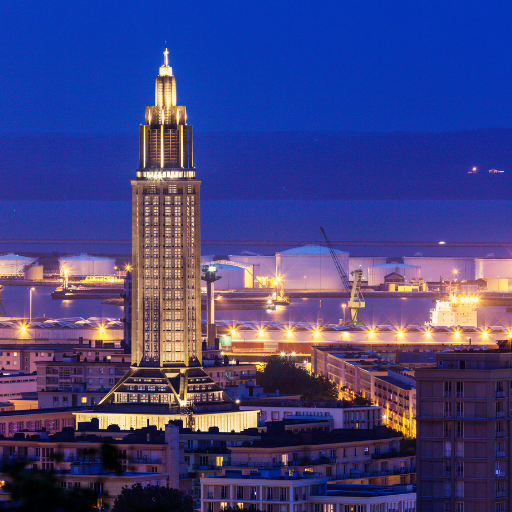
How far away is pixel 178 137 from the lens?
42688mm

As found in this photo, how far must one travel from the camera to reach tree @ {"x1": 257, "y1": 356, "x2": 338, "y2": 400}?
49.0 m

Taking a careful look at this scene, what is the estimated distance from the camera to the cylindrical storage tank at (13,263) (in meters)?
156

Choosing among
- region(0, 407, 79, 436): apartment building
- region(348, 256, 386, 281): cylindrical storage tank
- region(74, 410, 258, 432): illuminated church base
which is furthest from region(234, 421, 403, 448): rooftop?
region(348, 256, 386, 281): cylindrical storage tank

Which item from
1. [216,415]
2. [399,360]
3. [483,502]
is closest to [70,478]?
[483,502]

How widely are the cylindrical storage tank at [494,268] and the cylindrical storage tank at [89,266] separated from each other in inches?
1344

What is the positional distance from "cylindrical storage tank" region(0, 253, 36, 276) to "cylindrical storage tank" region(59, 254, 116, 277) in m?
4.68

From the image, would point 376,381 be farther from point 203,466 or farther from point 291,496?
point 291,496

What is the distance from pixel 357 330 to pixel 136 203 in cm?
3749

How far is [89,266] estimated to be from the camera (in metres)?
154

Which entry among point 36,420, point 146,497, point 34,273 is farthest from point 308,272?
point 146,497

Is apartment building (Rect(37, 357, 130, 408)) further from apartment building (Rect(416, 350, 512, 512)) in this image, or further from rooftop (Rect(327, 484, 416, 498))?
apartment building (Rect(416, 350, 512, 512))

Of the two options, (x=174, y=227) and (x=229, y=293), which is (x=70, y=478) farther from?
(x=229, y=293)

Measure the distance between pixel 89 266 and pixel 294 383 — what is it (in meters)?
105

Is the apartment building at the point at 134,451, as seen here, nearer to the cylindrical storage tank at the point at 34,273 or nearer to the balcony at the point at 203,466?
the balcony at the point at 203,466
